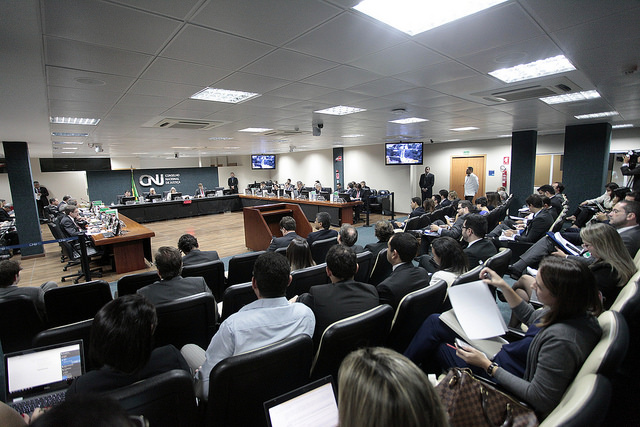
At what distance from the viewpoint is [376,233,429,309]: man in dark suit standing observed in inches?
85.7

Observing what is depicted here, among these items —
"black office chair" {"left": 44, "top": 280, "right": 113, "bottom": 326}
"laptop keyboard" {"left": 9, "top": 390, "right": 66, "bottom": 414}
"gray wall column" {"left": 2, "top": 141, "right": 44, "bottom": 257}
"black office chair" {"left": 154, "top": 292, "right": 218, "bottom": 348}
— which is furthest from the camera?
"gray wall column" {"left": 2, "top": 141, "right": 44, "bottom": 257}

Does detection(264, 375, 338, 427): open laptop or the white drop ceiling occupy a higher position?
the white drop ceiling

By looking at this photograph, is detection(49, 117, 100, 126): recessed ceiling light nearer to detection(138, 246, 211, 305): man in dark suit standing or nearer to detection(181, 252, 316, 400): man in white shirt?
A: detection(138, 246, 211, 305): man in dark suit standing

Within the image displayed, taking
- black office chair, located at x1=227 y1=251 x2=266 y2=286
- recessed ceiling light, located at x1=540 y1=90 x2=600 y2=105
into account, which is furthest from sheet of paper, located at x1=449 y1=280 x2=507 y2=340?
recessed ceiling light, located at x1=540 y1=90 x2=600 y2=105

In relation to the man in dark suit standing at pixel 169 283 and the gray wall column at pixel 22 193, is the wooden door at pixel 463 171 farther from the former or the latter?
the gray wall column at pixel 22 193

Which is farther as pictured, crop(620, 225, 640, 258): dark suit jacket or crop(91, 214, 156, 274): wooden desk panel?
crop(91, 214, 156, 274): wooden desk panel

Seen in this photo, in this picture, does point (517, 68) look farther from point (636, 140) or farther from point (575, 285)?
point (636, 140)

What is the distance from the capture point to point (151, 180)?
1593cm

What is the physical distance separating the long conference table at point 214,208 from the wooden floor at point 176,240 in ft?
1.13

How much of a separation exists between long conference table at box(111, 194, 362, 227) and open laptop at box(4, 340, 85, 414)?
24.6 feet

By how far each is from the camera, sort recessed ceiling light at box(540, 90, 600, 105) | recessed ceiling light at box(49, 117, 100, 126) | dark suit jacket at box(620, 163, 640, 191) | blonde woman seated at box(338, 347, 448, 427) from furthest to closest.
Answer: dark suit jacket at box(620, 163, 640, 191) < recessed ceiling light at box(49, 117, 100, 126) < recessed ceiling light at box(540, 90, 600, 105) < blonde woman seated at box(338, 347, 448, 427)

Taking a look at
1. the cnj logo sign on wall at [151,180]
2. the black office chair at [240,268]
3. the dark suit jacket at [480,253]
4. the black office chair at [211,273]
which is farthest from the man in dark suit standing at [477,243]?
the cnj logo sign on wall at [151,180]

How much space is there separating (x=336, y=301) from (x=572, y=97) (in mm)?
4553

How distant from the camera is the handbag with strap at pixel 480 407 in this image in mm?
1127
